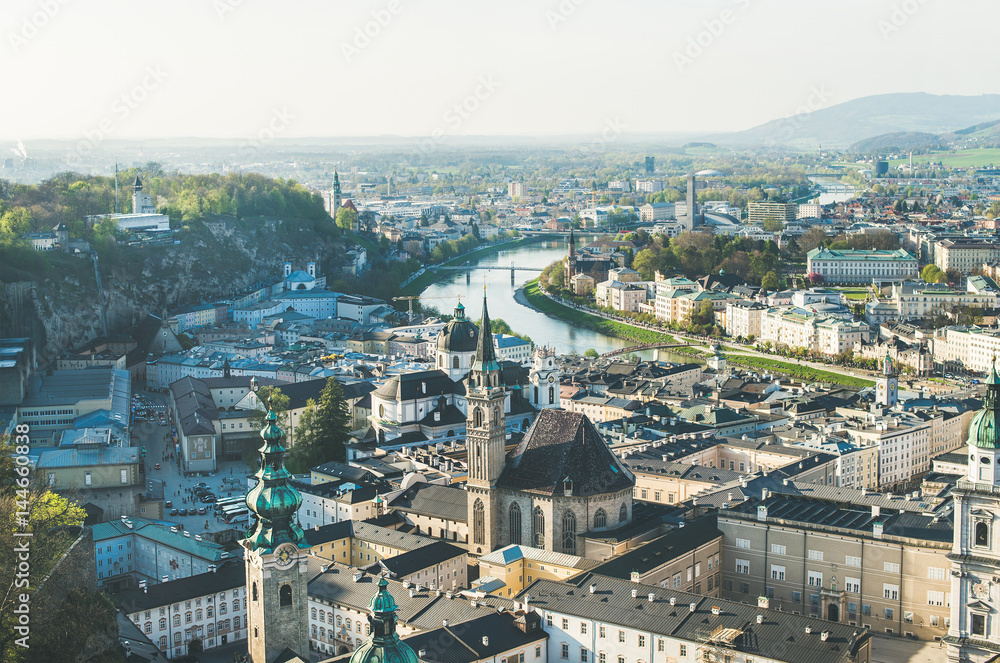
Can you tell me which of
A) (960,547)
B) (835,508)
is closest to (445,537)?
(835,508)

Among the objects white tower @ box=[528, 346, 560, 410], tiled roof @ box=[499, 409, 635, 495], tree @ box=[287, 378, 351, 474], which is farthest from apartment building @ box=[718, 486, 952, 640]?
tree @ box=[287, 378, 351, 474]

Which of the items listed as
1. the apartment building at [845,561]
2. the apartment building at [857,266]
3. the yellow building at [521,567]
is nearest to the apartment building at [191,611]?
the yellow building at [521,567]

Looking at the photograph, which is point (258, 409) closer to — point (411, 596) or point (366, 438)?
point (366, 438)

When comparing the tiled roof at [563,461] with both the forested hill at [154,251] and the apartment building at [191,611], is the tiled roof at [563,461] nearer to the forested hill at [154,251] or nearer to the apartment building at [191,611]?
the apartment building at [191,611]

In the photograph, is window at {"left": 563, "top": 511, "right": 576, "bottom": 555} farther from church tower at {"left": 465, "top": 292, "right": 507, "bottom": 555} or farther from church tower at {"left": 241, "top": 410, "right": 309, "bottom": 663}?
church tower at {"left": 241, "top": 410, "right": 309, "bottom": 663}

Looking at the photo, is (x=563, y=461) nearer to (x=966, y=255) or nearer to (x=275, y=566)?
(x=275, y=566)
